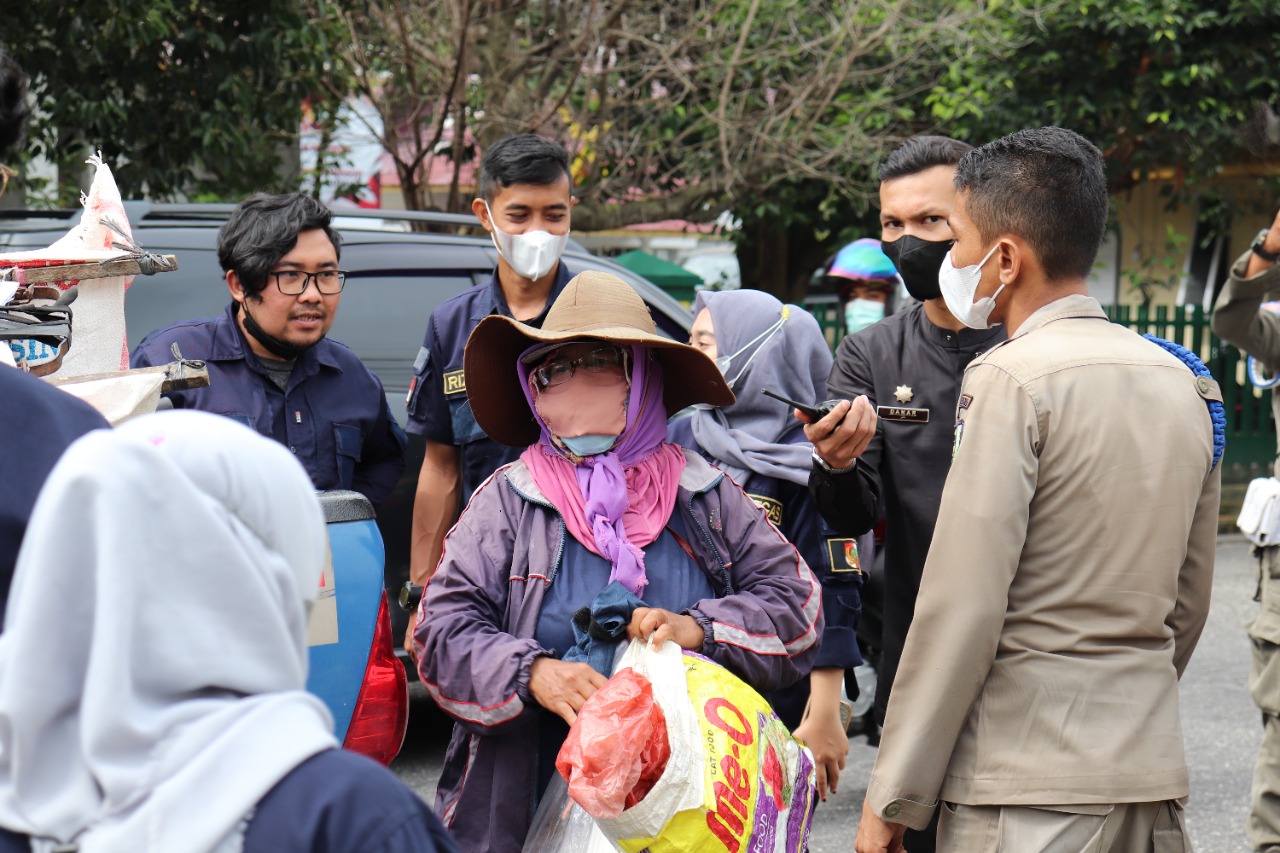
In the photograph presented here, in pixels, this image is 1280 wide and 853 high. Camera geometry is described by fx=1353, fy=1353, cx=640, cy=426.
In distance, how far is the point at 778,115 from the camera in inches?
376

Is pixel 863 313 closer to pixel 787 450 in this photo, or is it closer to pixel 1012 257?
pixel 787 450

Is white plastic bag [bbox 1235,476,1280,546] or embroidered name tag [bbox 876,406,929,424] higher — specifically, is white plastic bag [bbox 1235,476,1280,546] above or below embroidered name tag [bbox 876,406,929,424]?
below

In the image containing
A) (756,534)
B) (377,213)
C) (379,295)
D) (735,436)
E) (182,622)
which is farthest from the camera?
(377,213)

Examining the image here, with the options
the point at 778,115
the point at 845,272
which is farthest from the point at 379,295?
the point at 778,115

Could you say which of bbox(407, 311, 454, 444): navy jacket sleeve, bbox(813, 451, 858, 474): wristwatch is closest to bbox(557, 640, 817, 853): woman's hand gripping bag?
bbox(813, 451, 858, 474): wristwatch

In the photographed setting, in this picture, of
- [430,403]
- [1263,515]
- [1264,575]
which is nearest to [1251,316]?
[1263,515]

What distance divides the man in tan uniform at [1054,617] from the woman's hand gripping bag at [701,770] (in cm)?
20

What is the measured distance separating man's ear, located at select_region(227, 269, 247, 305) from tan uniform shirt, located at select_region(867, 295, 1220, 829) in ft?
7.17

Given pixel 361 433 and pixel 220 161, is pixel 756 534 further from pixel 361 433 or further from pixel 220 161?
pixel 220 161

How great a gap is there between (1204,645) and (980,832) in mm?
5903

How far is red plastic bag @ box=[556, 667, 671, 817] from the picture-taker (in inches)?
89.4

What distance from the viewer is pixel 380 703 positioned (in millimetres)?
2752

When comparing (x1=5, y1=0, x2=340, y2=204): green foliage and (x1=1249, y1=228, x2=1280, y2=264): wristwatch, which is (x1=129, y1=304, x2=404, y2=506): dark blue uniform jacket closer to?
(x1=1249, y1=228, x2=1280, y2=264): wristwatch

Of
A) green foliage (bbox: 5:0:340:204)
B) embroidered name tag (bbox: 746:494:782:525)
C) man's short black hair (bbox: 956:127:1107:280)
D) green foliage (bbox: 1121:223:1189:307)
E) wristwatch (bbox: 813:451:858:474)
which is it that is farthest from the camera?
green foliage (bbox: 1121:223:1189:307)
